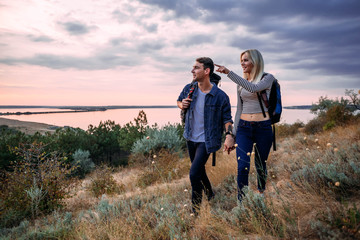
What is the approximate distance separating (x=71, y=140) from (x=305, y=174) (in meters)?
Result: 14.8

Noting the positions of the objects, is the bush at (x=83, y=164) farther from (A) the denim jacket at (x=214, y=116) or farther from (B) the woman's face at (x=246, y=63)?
(B) the woman's face at (x=246, y=63)

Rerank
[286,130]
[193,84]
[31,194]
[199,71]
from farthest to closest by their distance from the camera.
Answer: [286,130] → [31,194] → [193,84] → [199,71]

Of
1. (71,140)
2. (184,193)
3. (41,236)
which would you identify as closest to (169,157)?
(184,193)

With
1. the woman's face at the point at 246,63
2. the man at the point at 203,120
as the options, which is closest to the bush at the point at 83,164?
the man at the point at 203,120

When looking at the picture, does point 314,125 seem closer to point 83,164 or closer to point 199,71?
point 199,71

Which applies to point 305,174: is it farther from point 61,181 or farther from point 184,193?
point 61,181

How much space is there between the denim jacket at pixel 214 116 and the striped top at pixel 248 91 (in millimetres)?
209

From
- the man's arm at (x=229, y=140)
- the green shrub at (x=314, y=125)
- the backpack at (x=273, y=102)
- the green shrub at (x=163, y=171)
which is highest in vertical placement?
the backpack at (x=273, y=102)

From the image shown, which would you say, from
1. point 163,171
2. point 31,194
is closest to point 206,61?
point 163,171

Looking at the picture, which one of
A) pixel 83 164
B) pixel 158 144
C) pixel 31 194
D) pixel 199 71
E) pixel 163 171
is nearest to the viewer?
pixel 199 71

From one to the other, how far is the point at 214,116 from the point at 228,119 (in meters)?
0.23

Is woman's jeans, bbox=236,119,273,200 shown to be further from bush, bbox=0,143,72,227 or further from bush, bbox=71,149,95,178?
bush, bbox=71,149,95,178

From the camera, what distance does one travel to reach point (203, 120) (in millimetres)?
3605

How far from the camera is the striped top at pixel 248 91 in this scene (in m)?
3.13
